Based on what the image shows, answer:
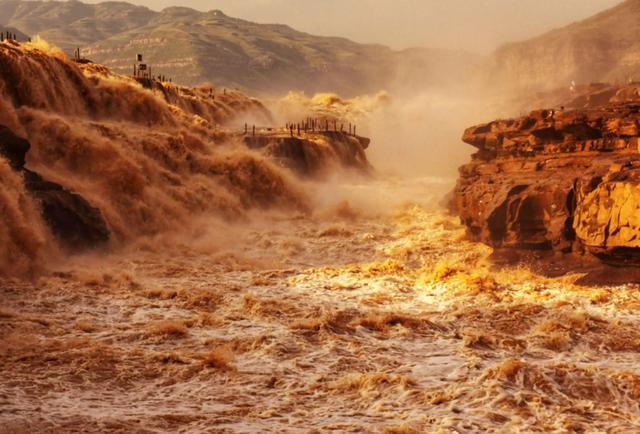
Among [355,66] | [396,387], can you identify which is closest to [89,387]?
[396,387]

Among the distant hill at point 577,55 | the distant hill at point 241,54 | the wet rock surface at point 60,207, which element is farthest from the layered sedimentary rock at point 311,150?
the distant hill at point 241,54

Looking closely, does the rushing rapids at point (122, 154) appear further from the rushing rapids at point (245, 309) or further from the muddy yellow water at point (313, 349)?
the muddy yellow water at point (313, 349)

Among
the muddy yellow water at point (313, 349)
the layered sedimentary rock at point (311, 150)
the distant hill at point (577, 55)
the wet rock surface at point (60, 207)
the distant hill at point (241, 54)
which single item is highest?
the distant hill at point (241, 54)

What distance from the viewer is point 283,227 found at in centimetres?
2212

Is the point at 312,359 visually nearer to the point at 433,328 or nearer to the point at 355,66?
the point at 433,328

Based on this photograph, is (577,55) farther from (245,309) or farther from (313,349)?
(313,349)

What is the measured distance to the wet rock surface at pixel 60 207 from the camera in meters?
15.2

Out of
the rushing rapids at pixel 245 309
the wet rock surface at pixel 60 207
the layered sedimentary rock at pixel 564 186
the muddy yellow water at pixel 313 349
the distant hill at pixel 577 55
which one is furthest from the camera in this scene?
the distant hill at pixel 577 55

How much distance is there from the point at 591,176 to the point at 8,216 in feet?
38.1

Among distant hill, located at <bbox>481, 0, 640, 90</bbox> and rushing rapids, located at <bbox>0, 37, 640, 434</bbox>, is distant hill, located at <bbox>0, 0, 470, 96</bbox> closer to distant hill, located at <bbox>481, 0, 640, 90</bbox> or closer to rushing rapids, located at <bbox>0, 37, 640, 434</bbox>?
distant hill, located at <bbox>481, 0, 640, 90</bbox>

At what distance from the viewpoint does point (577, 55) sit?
73625 millimetres

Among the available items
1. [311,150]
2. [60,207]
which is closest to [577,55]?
[311,150]

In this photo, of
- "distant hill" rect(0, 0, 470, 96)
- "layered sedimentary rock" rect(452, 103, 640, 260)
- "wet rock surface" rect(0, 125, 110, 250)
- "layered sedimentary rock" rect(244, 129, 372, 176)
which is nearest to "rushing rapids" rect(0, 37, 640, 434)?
"wet rock surface" rect(0, 125, 110, 250)

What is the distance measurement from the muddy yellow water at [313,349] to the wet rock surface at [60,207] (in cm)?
77
